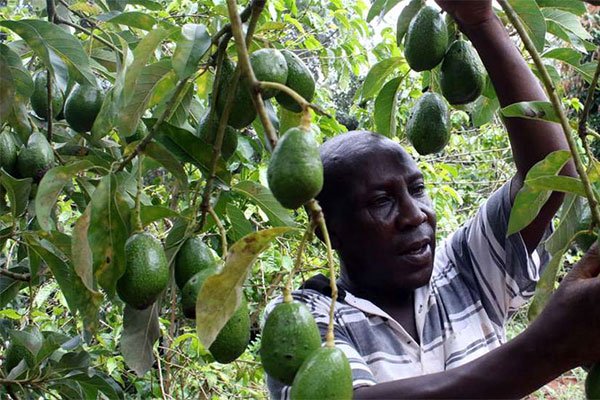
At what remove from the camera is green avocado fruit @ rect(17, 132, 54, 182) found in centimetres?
132

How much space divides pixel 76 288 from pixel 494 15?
791 mm

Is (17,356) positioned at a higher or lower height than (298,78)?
lower

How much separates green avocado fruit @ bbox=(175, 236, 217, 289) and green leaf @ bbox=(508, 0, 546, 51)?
578 mm

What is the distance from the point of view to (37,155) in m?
1.32

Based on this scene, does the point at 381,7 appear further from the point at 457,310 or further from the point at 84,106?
the point at 457,310

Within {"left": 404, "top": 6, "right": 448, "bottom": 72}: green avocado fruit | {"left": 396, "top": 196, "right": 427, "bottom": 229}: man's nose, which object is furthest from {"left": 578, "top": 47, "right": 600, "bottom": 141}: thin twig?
{"left": 396, "top": 196, "right": 427, "bottom": 229}: man's nose

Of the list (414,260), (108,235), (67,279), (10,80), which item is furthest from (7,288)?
(414,260)

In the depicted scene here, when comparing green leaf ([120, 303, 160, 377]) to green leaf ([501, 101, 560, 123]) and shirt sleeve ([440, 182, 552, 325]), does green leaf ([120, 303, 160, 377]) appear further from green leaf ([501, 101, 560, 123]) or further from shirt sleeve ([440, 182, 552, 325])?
shirt sleeve ([440, 182, 552, 325])

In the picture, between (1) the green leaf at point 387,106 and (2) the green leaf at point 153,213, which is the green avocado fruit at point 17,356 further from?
(1) the green leaf at point 387,106

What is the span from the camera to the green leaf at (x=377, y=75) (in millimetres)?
1272

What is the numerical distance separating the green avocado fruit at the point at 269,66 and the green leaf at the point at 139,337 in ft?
1.21

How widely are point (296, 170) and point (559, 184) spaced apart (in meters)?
0.39

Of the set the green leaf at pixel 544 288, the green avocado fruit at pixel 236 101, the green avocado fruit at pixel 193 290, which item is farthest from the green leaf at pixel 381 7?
the green avocado fruit at pixel 193 290

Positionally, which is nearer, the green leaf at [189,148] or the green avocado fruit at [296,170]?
the green avocado fruit at [296,170]
